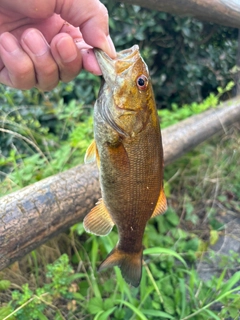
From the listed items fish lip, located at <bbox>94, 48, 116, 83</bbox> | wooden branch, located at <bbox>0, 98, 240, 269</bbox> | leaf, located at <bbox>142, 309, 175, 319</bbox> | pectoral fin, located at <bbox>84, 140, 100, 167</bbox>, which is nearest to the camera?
fish lip, located at <bbox>94, 48, 116, 83</bbox>

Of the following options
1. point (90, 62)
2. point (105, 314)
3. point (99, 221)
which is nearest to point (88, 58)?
point (90, 62)

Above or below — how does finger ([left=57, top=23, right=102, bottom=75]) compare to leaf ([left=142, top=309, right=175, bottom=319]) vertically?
above

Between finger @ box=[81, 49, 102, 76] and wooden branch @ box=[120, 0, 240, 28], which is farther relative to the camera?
wooden branch @ box=[120, 0, 240, 28]

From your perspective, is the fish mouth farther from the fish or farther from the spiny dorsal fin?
the spiny dorsal fin

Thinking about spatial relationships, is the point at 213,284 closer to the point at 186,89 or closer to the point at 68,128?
the point at 68,128

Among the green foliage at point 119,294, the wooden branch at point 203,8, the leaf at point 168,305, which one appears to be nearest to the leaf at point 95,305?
the green foliage at point 119,294

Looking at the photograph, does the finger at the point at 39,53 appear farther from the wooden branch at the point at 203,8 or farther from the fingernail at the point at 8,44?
the wooden branch at the point at 203,8

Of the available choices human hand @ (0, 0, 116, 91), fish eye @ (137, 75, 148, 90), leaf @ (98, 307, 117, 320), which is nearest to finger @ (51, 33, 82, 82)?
human hand @ (0, 0, 116, 91)
